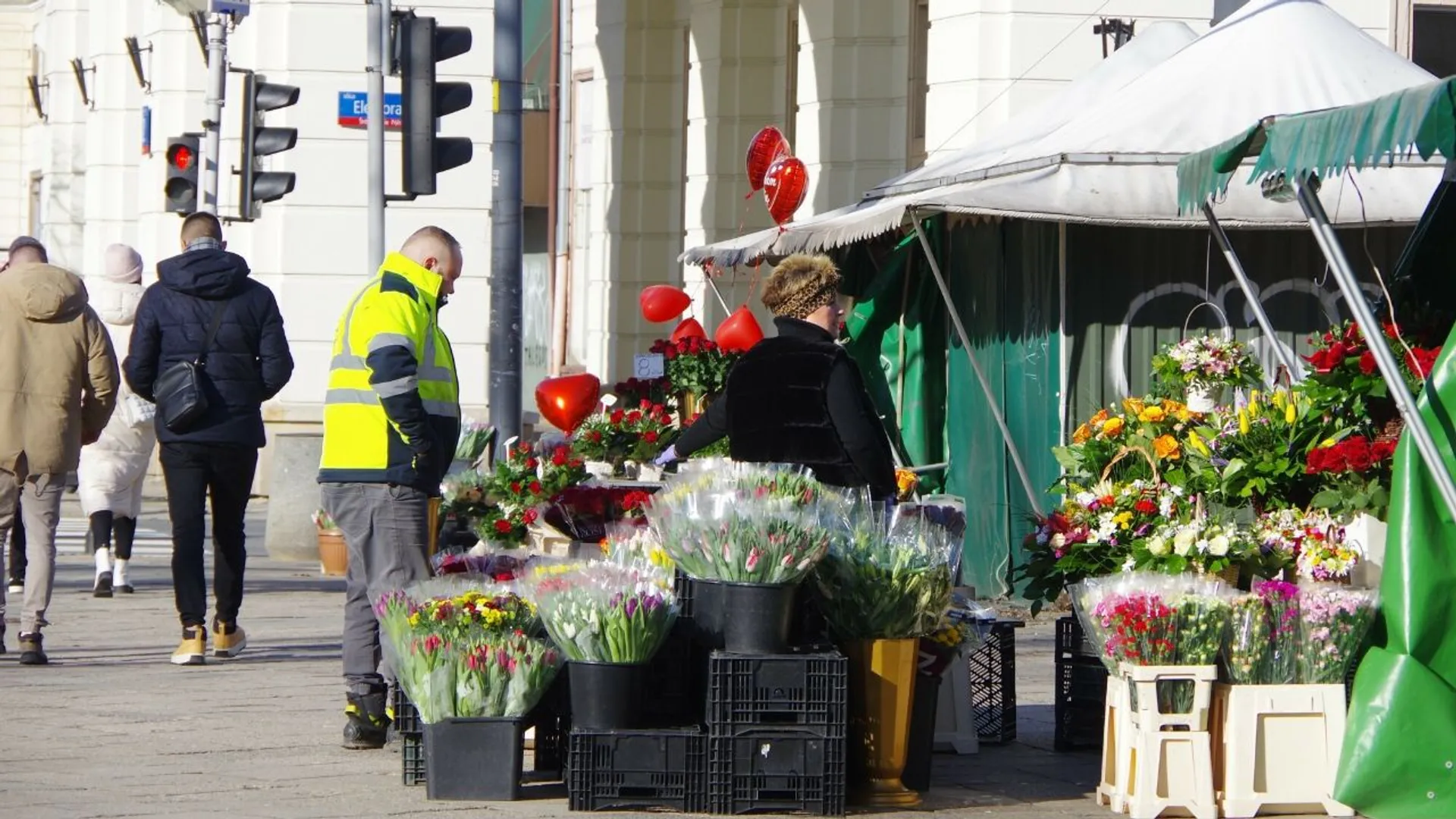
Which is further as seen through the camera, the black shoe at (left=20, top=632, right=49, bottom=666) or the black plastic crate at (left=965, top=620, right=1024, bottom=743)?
the black shoe at (left=20, top=632, right=49, bottom=666)

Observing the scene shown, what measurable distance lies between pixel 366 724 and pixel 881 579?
2067 mm

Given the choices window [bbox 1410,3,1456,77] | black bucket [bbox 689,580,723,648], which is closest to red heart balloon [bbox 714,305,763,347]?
window [bbox 1410,3,1456,77]

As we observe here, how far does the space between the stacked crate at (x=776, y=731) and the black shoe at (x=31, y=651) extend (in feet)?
14.2

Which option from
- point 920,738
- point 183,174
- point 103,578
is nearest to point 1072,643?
point 920,738

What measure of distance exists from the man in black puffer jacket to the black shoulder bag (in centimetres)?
4

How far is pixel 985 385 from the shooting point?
1224 cm

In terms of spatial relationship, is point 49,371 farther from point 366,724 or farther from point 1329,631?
point 1329,631

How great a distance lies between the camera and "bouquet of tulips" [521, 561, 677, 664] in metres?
6.94

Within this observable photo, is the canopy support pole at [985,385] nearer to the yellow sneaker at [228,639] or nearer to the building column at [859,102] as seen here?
the yellow sneaker at [228,639]

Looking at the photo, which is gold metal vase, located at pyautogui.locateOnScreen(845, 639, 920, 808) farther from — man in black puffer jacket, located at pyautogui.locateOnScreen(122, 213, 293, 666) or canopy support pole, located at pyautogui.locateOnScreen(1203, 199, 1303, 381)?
man in black puffer jacket, located at pyautogui.locateOnScreen(122, 213, 293, 666)

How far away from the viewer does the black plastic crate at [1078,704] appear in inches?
329

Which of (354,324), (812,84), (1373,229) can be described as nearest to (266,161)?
(812,84)

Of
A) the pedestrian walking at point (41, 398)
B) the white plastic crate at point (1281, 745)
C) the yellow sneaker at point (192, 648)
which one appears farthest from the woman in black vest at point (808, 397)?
the pedestrian walking at point (41, 398)

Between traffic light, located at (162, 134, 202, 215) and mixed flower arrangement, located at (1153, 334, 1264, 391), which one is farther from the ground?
traffic light, located at (162, 134, 202, 215)
